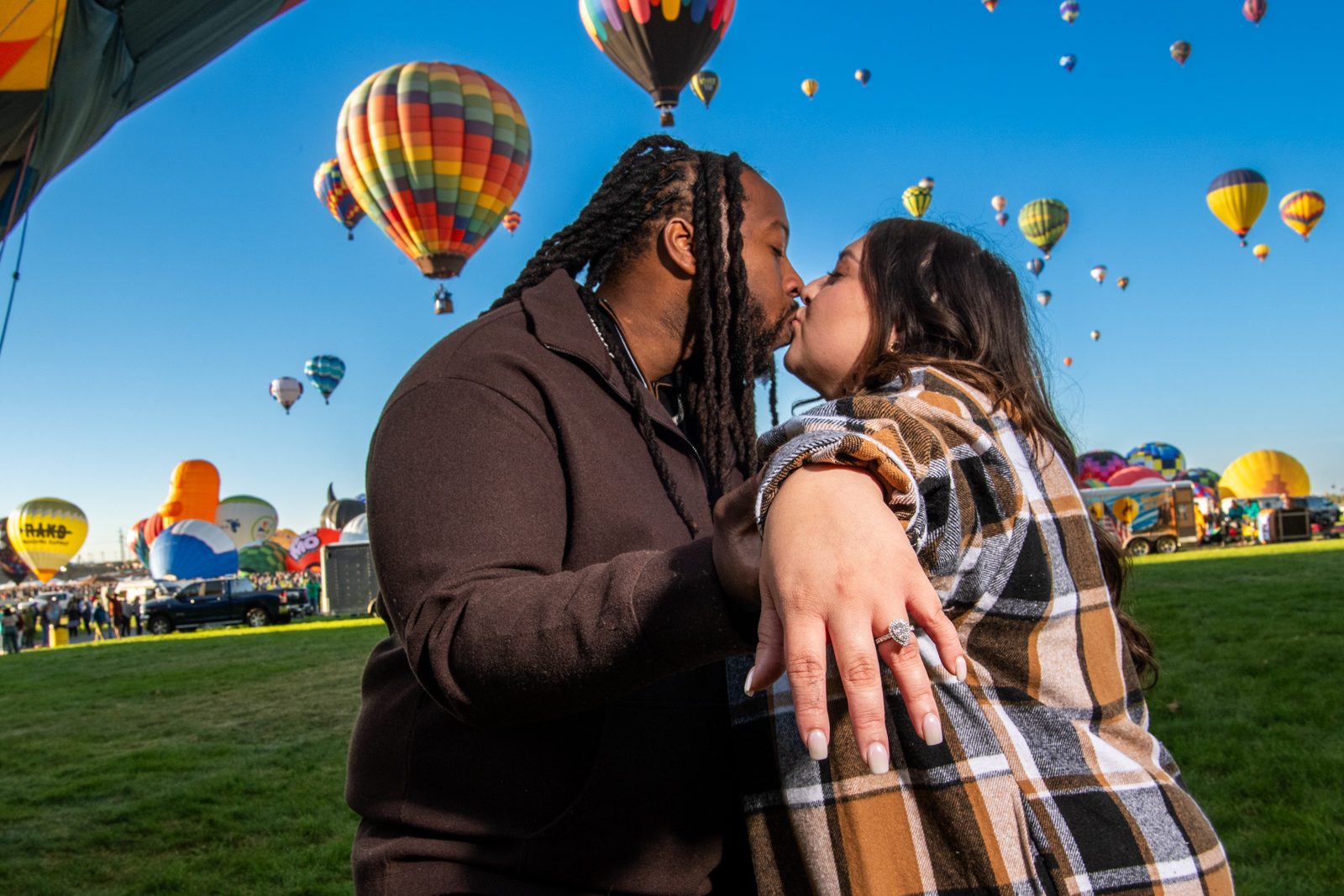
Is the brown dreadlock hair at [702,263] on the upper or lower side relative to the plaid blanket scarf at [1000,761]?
upper

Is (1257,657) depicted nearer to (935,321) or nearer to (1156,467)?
(935,321)

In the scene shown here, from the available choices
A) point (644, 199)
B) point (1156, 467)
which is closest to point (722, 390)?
point (644, 199)

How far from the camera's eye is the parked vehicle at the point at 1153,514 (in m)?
26.8

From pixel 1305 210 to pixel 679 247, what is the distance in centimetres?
4014

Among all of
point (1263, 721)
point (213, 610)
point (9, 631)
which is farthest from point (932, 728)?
point (213, 610)

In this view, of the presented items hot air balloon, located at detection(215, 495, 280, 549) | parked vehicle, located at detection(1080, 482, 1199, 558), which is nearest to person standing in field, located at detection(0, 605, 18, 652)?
parked vehicle, located at detection(1080, 482, 1199, 558)

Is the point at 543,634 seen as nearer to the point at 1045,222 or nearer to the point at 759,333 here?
the point at 759,333

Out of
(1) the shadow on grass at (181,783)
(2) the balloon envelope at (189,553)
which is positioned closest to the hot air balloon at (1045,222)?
(1) the shadow on grass at (181,783)

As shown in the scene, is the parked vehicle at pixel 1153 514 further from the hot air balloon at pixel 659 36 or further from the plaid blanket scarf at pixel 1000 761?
the plaid blanket scarf at pixel 1000 761

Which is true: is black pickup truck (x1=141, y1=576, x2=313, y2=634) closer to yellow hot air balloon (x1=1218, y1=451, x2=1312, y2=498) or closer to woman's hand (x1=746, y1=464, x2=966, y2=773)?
woman's hand (x1=746, y1=464, x2=966, y2=773)

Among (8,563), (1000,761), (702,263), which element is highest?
(8,563)

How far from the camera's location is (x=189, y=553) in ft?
114

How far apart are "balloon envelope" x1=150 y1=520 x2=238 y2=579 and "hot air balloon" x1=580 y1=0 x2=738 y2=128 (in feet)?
90.4

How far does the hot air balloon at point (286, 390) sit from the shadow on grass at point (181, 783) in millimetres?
28688
